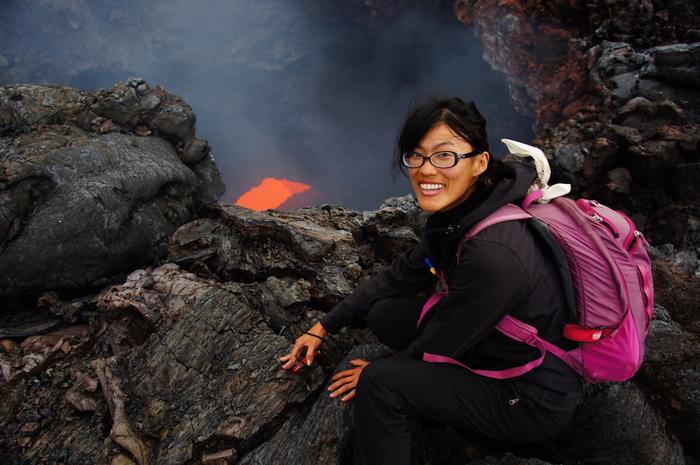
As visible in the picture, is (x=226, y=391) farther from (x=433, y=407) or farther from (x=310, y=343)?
(x=433, y=407)

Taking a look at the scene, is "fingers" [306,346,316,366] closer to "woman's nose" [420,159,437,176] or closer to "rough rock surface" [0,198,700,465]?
"rough rock surface" [0,198,700,465]

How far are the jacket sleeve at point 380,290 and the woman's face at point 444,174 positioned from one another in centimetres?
96

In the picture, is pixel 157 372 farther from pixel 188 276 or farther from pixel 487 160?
pixel 487 160

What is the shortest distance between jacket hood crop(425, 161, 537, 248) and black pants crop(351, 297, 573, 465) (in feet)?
3.34

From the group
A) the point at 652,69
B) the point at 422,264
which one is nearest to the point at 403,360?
the point at 422,264

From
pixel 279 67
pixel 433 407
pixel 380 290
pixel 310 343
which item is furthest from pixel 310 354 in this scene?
pixel 279 67

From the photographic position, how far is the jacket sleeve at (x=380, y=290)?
3.51 m

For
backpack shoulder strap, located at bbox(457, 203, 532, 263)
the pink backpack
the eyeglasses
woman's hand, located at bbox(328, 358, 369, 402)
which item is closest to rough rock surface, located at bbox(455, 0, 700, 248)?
the pink backpack

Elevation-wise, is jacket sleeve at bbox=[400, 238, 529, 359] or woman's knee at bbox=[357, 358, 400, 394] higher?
jacket sleeve at bbox=[400, 238, 529, 359]

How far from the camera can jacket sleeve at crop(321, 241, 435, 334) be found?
3.51 metres

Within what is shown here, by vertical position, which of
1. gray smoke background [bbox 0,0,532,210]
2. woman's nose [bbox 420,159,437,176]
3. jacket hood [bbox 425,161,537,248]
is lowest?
jacket hood [bbox 425,161,537,248]

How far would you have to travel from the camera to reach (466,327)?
7.63 ft

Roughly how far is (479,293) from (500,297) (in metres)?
0.12

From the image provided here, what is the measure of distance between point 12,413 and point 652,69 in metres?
15.5
